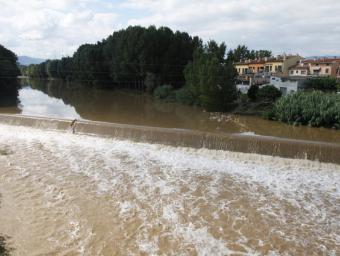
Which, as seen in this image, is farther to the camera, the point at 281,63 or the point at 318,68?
the point at 281,63

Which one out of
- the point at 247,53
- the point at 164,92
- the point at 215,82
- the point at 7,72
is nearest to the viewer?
the point at 215,82

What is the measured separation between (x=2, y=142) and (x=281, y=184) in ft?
29.4

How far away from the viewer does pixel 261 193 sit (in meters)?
7.20

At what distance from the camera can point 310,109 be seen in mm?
16844

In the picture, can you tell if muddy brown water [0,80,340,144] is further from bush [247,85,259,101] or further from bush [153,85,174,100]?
bush [153,85,174,100]

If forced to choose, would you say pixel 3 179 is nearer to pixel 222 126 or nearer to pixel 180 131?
pixel 180 131

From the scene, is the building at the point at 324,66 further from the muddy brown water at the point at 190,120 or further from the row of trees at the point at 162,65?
the muddy brown water at the point at 190,120

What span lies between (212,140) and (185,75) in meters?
16.5

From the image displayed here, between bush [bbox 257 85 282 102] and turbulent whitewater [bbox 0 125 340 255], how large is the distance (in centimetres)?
1400

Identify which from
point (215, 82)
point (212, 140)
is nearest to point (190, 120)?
point (215, 82)

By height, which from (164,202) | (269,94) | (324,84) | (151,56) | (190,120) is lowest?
(164,202)

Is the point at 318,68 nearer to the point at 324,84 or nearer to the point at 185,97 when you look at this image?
the point at 324,84

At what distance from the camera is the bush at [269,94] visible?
73.4ft

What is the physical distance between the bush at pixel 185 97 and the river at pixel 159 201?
49.2 feet
